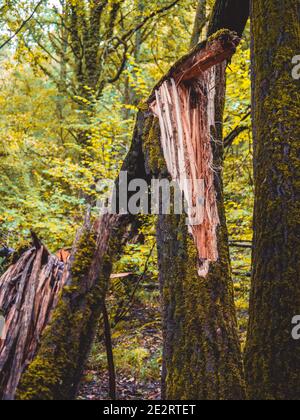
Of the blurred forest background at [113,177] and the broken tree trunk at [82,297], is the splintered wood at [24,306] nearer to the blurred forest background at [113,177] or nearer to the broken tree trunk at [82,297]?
the broken tree trunk at [82,297]

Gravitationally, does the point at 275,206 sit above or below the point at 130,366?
above

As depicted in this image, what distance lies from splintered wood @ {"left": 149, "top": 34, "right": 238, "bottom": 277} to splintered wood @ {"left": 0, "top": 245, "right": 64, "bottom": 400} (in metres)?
1.11

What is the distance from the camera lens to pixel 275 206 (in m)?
3.15

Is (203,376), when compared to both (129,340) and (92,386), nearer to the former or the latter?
(92,386)

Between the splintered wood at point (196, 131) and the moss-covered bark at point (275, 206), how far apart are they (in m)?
0.45

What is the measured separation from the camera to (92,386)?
4.52 meters

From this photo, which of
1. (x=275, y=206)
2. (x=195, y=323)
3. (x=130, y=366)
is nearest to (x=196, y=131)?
(x=275, y=206)

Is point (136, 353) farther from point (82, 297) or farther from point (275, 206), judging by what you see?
point (275, 206)

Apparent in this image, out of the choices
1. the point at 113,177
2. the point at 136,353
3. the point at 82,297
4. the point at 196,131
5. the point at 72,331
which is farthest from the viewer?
the point at 113,177

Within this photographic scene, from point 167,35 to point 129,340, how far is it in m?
11.2

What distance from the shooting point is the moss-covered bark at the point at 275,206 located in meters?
2.94

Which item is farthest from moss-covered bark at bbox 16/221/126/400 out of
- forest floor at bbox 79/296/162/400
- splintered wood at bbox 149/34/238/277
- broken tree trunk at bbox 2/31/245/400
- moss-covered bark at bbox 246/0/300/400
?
forest floor at bbox 79/296/162/400

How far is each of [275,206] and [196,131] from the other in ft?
3.06

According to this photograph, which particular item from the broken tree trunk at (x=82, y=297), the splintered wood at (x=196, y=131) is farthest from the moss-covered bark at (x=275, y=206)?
the broken tree trunk at (x=82, y=297)
